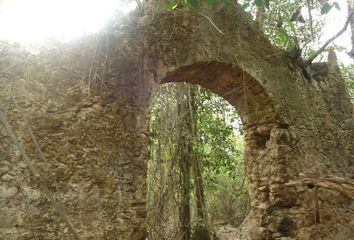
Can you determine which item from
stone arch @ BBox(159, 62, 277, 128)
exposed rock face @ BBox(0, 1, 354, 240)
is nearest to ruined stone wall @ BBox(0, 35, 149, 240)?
exposed rock face @ BBox(0, 1, 354, 240)

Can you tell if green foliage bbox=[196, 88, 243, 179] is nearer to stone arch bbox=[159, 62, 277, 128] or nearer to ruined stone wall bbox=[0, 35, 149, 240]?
stone arch bbox=[159, 62, 277, 128]

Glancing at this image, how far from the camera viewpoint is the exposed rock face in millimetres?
2354

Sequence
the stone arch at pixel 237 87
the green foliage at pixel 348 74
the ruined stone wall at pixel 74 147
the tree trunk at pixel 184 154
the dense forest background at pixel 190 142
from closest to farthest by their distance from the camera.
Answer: the ruined stone wall at pixel 74 147
the stone arch at pixel 237 87
the dense forest background at pixel 190 142
the tree trunk at pixel 184 154
the green foliage at pixel 348 74

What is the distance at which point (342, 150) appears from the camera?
168 inches

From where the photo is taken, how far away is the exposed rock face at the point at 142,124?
2.35m

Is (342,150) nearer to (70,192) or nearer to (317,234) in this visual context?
(317,234)

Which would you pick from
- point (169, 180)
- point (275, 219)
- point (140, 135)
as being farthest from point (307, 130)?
point (140, 135)

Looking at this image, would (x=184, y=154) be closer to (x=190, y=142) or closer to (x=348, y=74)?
(x=190, y=142)

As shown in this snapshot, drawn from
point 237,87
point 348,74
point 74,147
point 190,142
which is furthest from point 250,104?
point 348,74

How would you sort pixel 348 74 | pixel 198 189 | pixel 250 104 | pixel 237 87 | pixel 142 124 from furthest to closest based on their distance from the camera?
pixel 348 74
pixel 198 189
pixel 250 104
pixel 237 87
pixel 142 124

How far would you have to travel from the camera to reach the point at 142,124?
2811 mm

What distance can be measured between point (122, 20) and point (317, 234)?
2768mm

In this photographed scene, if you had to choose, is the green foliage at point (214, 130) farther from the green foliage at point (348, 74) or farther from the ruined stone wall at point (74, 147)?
the green foliage at point (348, 74)

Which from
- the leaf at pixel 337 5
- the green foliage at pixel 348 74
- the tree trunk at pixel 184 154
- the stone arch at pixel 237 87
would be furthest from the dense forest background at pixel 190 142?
the green foliage at pixel 348 74
